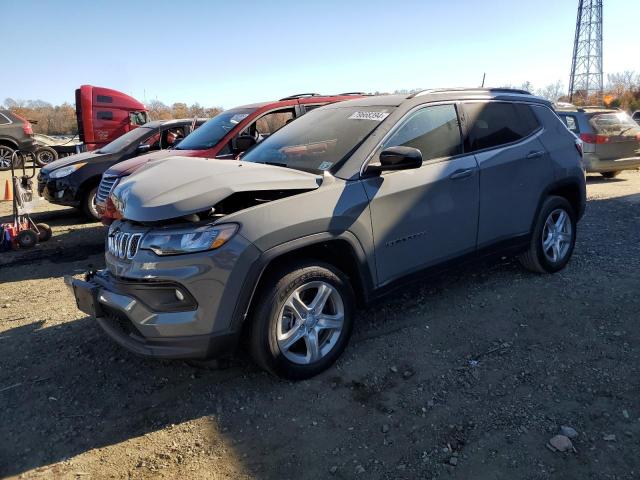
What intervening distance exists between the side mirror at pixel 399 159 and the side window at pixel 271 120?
12.4ft

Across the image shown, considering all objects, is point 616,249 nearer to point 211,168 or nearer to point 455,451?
point 455,451

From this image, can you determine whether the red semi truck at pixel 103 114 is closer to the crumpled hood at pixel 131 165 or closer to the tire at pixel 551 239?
the crumpled hood at pixel 131 165

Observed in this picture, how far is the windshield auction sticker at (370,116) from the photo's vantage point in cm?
372

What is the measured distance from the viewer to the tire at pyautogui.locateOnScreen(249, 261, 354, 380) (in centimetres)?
299

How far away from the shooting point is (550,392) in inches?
119

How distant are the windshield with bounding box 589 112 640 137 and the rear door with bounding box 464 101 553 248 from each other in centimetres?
708

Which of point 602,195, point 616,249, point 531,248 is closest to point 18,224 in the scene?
point 531,248

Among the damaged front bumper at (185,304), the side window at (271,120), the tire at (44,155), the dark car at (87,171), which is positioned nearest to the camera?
the damaged front bumper at (185,304)

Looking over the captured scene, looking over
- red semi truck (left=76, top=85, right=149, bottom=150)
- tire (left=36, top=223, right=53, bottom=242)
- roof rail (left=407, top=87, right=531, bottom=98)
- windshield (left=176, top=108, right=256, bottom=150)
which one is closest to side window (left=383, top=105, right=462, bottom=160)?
roof rail (left=407, top=87, right=531, bottom=98)

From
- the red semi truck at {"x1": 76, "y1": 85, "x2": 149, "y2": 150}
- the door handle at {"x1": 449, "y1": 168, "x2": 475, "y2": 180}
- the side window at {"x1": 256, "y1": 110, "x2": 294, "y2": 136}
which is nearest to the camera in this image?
the door handle at {"x1": 449, "y1": 168, "x2": 475, "y2": 180}

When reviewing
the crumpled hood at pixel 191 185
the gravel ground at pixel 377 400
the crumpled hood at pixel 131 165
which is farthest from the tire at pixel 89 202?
the crumpled hood at pixel 191 185

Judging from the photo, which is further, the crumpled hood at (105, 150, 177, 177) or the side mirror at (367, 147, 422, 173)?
the crumpled hood at (105, 150, 177, 177)

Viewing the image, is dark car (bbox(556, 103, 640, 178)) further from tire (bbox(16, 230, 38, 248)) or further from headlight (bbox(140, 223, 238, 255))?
tire (bbox(16, 230, 38, 248))

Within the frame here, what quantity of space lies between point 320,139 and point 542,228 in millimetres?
2345
